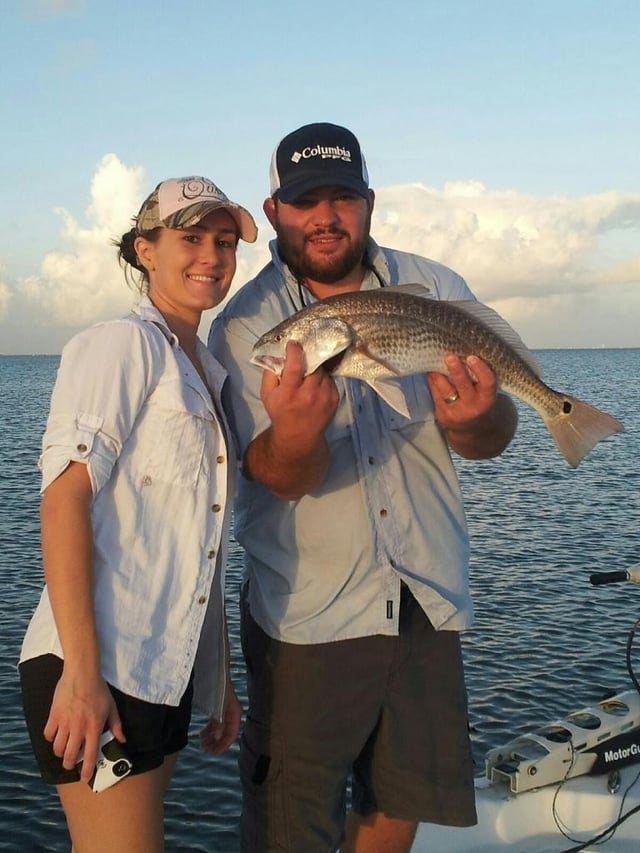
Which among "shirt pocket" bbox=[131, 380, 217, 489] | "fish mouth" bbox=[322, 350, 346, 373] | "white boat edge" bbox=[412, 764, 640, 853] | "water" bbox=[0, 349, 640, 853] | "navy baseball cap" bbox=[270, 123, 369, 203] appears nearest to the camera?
"shirt pocket" bbox=[131, 380, 217, 489]

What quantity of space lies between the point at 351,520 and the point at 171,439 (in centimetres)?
99

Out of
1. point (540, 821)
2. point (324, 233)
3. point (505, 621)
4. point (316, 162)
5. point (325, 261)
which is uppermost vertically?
point (316, 162)

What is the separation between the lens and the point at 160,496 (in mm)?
3277

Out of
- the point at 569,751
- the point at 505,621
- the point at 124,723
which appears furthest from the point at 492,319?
the point at 505,621

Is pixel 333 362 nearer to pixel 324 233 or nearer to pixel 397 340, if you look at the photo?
pixel 397 340

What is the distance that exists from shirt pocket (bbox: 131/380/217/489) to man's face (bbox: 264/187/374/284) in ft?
3.44

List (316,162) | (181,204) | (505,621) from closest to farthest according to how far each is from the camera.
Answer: (181,204)
(316,162)
(505,621)

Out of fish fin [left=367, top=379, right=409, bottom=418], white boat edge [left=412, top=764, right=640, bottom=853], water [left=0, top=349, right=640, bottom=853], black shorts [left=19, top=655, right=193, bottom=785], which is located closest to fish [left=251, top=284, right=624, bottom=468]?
fish fin [left=367, top=379, right=409, bottom=418]

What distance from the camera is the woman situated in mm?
2977

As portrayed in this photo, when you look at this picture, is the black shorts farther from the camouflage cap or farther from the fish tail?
the fish tail

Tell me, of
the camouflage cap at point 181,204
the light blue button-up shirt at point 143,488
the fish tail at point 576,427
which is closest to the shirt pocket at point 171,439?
the light blue button-up shirt at point 143,488

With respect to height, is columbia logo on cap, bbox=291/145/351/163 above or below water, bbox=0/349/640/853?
above

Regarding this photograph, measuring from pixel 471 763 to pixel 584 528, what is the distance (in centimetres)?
1773

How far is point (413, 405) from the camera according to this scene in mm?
4164
